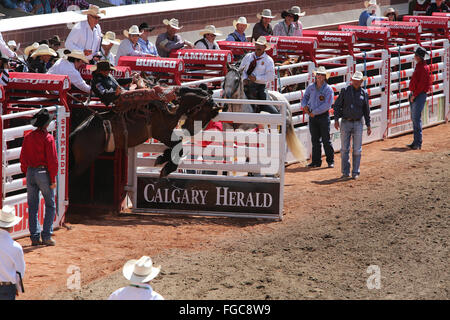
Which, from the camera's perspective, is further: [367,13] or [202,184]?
[367,13]

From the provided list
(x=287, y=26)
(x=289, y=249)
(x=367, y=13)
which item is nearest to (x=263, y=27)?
(x=287, y=26)

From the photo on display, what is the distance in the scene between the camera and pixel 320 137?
630 inches

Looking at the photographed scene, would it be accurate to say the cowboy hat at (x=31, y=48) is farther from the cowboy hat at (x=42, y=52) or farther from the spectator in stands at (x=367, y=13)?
the spectator in stands at (x=367, y=13)

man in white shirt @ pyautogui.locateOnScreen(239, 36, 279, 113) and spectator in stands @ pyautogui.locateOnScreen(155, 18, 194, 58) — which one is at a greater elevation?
spectator in stands @ pyautogui.locateOnScreen(155, 18, 194, 58)

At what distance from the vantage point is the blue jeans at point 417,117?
17531 millimetres

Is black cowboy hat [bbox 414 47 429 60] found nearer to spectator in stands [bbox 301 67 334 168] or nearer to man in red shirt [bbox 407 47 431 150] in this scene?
man in red shirt [bbox 407 47 431 150]

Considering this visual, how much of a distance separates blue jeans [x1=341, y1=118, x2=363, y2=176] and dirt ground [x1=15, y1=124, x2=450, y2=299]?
0.54 meters

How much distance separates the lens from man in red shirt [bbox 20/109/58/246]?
1016 cm

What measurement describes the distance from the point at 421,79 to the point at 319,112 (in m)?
3.07

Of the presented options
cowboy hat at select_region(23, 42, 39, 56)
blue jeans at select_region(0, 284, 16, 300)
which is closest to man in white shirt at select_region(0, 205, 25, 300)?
blue jeans at select_region(0, 284, 16, 300)

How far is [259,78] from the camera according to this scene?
14.5 metres

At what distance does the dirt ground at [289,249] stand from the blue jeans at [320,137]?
1683 millimetres

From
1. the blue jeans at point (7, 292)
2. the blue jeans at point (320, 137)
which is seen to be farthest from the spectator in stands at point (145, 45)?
the blue jeans at point (7, 292)

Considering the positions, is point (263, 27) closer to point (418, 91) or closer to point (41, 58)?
point (418, 91)
